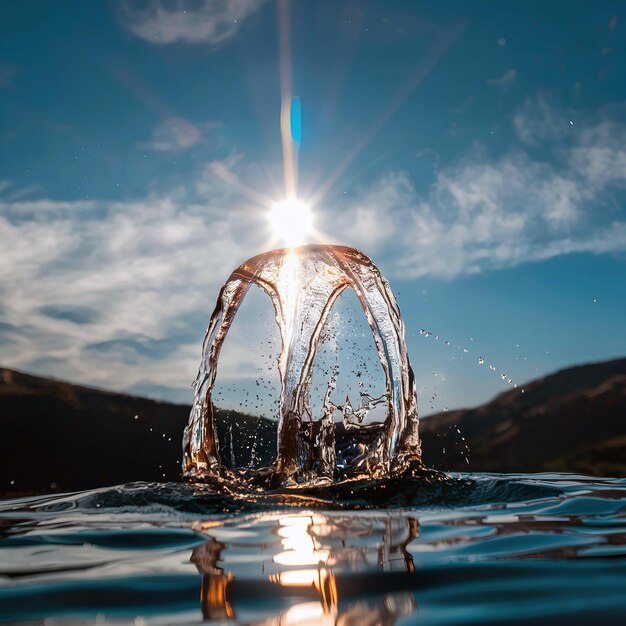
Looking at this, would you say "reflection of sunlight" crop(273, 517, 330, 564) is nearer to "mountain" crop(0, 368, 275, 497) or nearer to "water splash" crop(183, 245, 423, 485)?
"water splash" crop(183, 245, 423, 485)

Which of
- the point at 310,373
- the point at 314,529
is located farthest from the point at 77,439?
the point at 314,529

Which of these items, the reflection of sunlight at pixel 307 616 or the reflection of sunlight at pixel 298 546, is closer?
the reflection of sunlight at pixel 307 616

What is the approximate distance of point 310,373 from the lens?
731cm

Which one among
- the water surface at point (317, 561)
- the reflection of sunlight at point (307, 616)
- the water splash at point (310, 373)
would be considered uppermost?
the water splash at point (310, 373)

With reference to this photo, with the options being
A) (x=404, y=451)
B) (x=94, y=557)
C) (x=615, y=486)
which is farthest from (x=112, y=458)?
(x=94, y=557)

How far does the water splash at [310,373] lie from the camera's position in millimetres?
6414

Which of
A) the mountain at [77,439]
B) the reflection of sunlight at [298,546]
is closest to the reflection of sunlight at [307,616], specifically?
the reflection of sunlight at [298,546]

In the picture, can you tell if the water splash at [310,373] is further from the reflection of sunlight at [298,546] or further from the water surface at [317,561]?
the reflection of sunlight at [298,546]

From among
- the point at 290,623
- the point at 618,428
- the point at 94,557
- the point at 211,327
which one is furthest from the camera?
the point at 618,428

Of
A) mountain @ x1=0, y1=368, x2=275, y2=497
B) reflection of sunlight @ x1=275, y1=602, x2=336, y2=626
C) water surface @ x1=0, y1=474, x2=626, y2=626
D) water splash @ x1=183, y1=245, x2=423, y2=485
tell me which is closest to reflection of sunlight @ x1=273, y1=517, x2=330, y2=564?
water surface @ x1=0, y1=474, x2=626, y2=626

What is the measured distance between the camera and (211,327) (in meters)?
7.12

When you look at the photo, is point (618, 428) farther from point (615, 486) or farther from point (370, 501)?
point (370, 501)

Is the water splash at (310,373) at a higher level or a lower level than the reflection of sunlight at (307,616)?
higher

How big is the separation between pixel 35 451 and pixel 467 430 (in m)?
8.87
